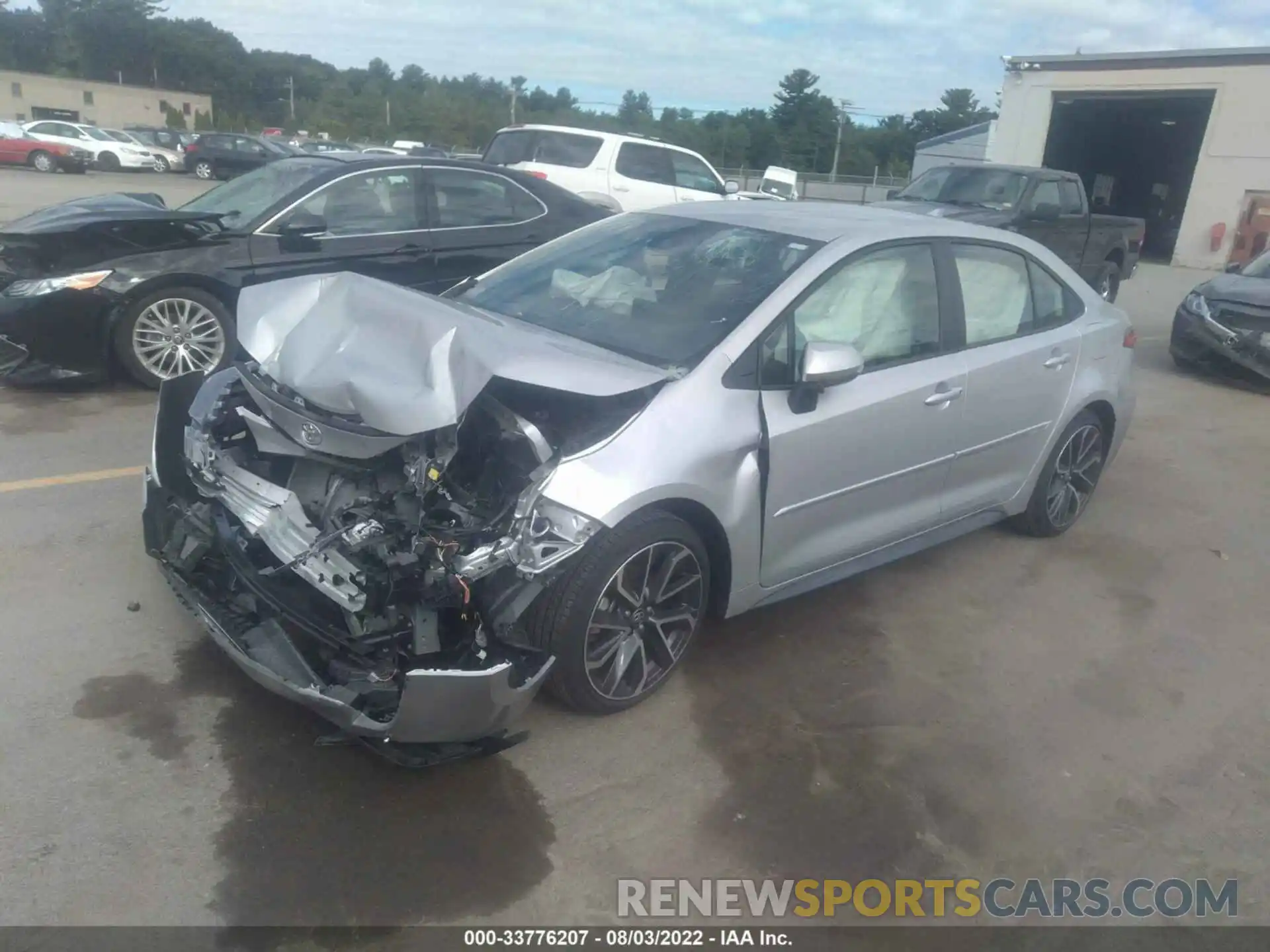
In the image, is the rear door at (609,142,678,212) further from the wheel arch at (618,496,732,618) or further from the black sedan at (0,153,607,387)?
the wheel arch at (618,496,732,618)

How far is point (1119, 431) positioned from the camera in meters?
5.63

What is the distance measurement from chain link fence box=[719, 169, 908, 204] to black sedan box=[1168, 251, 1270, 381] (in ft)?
68.5

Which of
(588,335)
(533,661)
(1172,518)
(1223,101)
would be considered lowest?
(1172,518)

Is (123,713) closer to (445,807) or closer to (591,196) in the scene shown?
(445,807)

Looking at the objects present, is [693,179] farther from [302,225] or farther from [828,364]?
[828,364]

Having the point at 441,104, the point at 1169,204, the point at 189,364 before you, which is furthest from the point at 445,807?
the point at 441,104

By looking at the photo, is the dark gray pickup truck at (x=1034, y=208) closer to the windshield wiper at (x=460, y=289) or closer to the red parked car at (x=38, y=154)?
the windshield wiper at (x=460, y=289)

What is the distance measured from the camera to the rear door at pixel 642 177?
42.3 feet

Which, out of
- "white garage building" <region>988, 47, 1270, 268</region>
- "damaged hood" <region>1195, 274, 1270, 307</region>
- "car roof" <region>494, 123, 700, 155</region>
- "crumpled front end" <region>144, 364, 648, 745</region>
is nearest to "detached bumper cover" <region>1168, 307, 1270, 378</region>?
"damaged hood" <region>1195, 274, 1270, 307</region>

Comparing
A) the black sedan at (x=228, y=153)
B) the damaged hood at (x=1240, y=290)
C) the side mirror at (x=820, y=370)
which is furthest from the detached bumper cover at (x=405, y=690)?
the black sedan at (x=228, y=153)

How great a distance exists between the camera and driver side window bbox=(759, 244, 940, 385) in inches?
148

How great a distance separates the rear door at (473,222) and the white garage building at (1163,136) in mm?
22279

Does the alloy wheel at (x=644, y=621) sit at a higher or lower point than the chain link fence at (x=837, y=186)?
higher

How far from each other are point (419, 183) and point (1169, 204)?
31635mm
